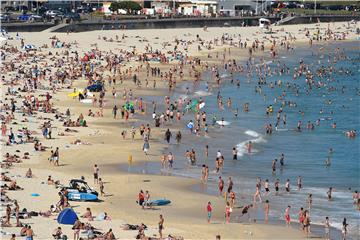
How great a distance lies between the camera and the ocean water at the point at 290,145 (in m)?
38.2

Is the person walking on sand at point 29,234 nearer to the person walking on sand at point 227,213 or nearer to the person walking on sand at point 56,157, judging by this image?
the person walking on sand at point 227,213

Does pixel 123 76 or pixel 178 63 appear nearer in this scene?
pixel 123 76

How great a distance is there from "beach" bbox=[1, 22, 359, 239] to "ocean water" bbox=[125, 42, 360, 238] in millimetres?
510

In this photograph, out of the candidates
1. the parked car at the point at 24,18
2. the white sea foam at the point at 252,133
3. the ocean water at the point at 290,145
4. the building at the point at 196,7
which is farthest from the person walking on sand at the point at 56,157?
the building at the point at 196,7

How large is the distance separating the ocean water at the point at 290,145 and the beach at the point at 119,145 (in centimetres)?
51

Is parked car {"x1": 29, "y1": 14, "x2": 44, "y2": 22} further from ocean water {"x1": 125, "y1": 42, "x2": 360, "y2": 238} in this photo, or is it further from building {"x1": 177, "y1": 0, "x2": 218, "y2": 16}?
ocean water {"x1": 125, "y1": 42, "x2": 360, "y2": 238}

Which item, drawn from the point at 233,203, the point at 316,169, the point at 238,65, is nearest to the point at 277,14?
the point at 238,65

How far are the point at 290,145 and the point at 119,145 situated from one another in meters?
9.64

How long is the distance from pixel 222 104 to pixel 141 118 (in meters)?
9.21

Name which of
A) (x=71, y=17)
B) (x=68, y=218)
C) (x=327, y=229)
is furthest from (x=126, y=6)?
(x=68, y=218)

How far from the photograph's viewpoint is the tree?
11993 cm

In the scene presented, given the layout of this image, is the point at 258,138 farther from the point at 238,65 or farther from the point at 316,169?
the point at 238,65

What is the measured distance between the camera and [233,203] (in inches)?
1437

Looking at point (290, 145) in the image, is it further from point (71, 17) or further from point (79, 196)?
point (71, 17)
